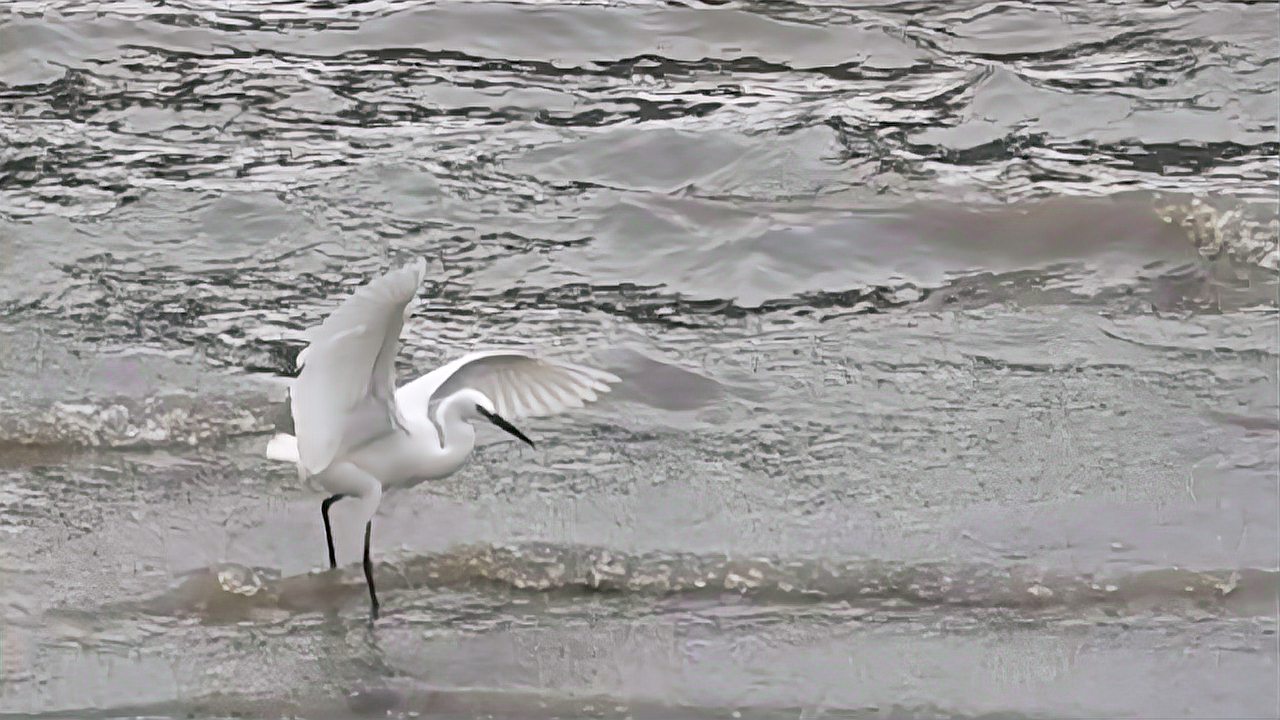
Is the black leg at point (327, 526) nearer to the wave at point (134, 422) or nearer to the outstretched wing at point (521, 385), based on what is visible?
the outstretched wing at point (521, 385)

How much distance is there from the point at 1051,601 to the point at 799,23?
6.74 metres

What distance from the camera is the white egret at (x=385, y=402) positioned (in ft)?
16.4

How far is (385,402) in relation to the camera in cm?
551

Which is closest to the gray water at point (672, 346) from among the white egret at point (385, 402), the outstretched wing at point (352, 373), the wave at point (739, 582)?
the wave at point (739, 582)

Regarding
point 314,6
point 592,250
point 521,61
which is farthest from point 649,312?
point 314,6

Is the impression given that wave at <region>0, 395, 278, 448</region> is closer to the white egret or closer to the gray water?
the gray water

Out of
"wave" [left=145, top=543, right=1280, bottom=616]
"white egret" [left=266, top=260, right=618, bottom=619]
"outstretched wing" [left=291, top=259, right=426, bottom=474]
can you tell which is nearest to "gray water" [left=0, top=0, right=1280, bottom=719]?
"wave" [left=145, top=543, right=1280, bottom=616]

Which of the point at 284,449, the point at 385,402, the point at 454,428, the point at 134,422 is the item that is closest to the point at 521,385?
the point at 454,428

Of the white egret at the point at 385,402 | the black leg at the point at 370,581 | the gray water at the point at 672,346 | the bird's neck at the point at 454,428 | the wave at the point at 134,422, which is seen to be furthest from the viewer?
the wave at the point at 134,422

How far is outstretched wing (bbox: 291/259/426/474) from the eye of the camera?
484 centimetres

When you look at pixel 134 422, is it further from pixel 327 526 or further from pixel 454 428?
pixel 454 428

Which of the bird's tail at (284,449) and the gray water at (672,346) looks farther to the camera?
the bird's tail at (284,449)

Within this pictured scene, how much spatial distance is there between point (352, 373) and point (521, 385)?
886mm

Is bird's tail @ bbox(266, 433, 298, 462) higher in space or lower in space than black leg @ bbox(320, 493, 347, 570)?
higher
